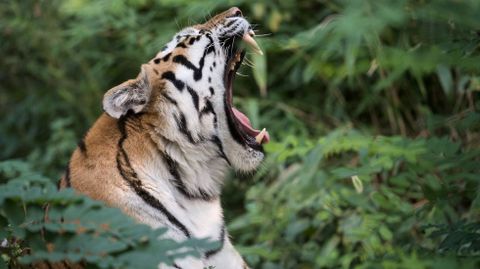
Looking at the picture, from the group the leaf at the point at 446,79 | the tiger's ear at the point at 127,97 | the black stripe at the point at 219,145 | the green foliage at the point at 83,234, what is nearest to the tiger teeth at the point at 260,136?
the black stripe at the point at 219,145

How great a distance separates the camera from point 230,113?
2619mm

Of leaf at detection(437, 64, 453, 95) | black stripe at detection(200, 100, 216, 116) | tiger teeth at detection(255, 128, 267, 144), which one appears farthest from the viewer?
leaf at detection(437, 64, 453, 95)

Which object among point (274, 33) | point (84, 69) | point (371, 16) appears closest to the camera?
point (371, 16)

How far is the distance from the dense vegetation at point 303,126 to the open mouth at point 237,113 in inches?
10.0

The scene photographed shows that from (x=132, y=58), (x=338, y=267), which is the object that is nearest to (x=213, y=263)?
(x=338, y=267)

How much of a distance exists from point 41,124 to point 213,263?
9.94 ft

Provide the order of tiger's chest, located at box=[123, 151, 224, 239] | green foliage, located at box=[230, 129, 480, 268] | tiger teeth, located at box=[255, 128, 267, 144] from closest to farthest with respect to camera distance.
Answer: tiger's chest, located at box=[123, 151, 224, 239] → tiger teeth, located at box=[255, 128, 267, 144] → green foliage, located at box=[230, 129, 480, 268]

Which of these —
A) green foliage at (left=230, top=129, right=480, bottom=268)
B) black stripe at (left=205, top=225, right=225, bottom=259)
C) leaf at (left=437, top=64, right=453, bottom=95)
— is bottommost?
green foliage at (left=230, top=129, right=480, bottom=268)

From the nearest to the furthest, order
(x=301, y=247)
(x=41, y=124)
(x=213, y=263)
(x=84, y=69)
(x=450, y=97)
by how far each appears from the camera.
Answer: (x=213, y=263), (x=301, y=247), (x=450, y=97), (x=84, y=69), (x=41, y=124)

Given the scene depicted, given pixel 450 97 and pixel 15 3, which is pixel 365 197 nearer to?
pixel 450 97

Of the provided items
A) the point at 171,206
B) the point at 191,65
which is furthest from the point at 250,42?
the point at 171,206

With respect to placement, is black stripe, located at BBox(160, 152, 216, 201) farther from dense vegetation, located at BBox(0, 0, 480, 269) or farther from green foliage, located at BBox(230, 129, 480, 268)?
green foliage, located at BBox(230, 129, 480, 268)

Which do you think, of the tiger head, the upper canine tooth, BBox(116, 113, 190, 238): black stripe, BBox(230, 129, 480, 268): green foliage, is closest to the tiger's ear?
the tiger head

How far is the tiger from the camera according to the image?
2390 millimetres
